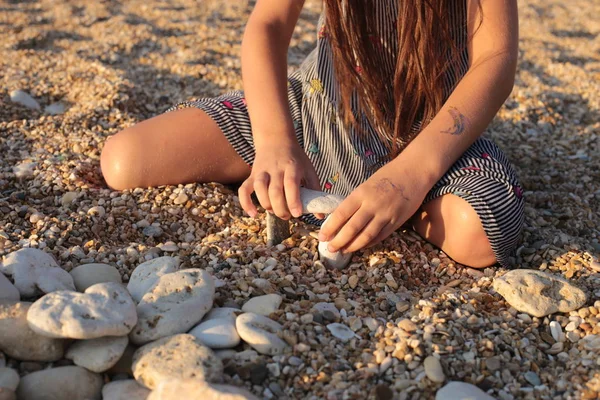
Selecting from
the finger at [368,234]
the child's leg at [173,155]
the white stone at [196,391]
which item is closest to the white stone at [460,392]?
the white stone at [196,391]

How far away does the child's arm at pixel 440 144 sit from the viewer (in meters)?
1.81

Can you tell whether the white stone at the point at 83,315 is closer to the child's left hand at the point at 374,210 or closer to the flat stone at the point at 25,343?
the flat stone at the point at 25,343

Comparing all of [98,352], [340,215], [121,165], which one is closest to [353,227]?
[340,215]

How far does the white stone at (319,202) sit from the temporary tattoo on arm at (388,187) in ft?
0.36

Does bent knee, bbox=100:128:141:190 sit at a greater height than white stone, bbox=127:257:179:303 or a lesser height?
lesser

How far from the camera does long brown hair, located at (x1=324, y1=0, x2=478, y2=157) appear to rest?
6.66 ft

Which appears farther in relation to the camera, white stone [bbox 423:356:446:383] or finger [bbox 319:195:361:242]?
finger [bbox 319:195:361:242]

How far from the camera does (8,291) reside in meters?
1.52

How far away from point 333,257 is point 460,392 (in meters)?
0.63

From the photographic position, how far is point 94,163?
254cm

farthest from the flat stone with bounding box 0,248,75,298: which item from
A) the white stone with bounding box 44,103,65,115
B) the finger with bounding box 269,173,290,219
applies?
the white stone with bounding box 44,103,65,115

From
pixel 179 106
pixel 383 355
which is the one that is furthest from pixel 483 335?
pixel 179 106

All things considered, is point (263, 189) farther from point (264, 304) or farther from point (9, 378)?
point (9, 378)

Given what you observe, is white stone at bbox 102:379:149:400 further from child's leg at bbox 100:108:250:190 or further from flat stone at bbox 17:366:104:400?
child's leg at bbox 100:108:250:190
